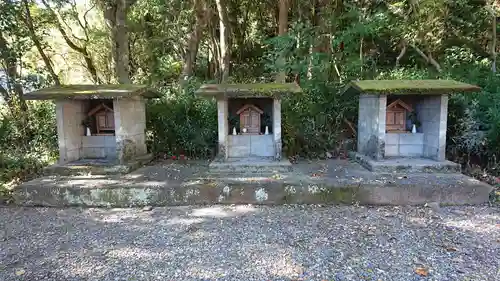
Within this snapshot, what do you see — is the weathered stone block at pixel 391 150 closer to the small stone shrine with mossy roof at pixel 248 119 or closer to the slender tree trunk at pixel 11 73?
the small stone shrine with mossy roof at pixel 248 119

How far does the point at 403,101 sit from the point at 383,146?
1.19 metres

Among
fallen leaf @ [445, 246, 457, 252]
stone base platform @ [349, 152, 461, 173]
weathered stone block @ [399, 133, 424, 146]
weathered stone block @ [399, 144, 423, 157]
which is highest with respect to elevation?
weathered stone block @ [399, 133, 424, 146]

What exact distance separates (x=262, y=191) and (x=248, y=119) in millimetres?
1891

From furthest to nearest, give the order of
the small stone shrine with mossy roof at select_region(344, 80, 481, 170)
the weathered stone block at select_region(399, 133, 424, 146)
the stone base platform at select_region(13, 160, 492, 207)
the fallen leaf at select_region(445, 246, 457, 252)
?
the weathered stone block at select_region(399, 133, 424, 146) → the small stone shrine with mossy roof at select_region(344, 80, 481, 170) → the stone base platform at select_region(13, 160, 492, 207) → the fallen leaf at select_region(445, 246, 457, 252)

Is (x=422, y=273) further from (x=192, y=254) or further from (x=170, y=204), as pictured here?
(x=170, y=204)

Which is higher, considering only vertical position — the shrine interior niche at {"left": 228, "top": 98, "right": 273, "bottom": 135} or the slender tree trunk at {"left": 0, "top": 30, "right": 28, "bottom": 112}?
the slender tree trunk at {"left": 0, "top": 30, "right": 28, "bottom": 112}

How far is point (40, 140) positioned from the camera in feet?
23.6

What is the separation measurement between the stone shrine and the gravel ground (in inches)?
58.6

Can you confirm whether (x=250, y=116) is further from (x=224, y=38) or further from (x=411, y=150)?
(x=224, y=38)

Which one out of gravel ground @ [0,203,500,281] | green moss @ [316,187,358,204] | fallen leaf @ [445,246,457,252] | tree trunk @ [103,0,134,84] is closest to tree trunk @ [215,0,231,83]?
tree trunk @ [103,0,134,84]

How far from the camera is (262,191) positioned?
4715mm

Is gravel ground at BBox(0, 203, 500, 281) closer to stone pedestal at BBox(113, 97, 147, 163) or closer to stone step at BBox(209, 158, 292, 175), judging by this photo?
stone step at BBox(209, 158, 292, 175)

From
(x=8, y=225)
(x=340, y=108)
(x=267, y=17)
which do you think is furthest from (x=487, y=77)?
(x=8, y=225)

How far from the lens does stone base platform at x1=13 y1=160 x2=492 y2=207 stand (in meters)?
4.60
